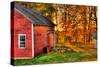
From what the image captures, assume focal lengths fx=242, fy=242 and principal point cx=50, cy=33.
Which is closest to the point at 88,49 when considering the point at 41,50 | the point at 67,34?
the point at 67,34

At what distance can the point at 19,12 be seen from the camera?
2.72m

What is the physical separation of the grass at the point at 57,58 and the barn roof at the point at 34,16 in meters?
0.37

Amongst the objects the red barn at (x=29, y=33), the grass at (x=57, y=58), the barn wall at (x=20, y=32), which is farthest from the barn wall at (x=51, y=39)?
the barn wall at (x=20, y=32)

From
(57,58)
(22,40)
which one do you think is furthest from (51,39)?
(22,40)

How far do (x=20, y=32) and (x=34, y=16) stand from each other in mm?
256

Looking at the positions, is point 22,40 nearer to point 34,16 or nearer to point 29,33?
point 29,33

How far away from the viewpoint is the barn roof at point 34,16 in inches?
108

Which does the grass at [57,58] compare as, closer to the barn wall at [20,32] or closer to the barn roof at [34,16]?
the barn wall at [20,32]

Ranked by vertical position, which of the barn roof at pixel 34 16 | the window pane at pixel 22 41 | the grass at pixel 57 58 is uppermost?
the barn roof at pixel 34 16

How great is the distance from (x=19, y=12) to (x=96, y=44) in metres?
1.09

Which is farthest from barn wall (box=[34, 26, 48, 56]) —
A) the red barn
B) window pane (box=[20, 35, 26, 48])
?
window pane (box=[20, 35, 26, 48])

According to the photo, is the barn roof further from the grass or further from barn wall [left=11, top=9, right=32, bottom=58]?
the grass
